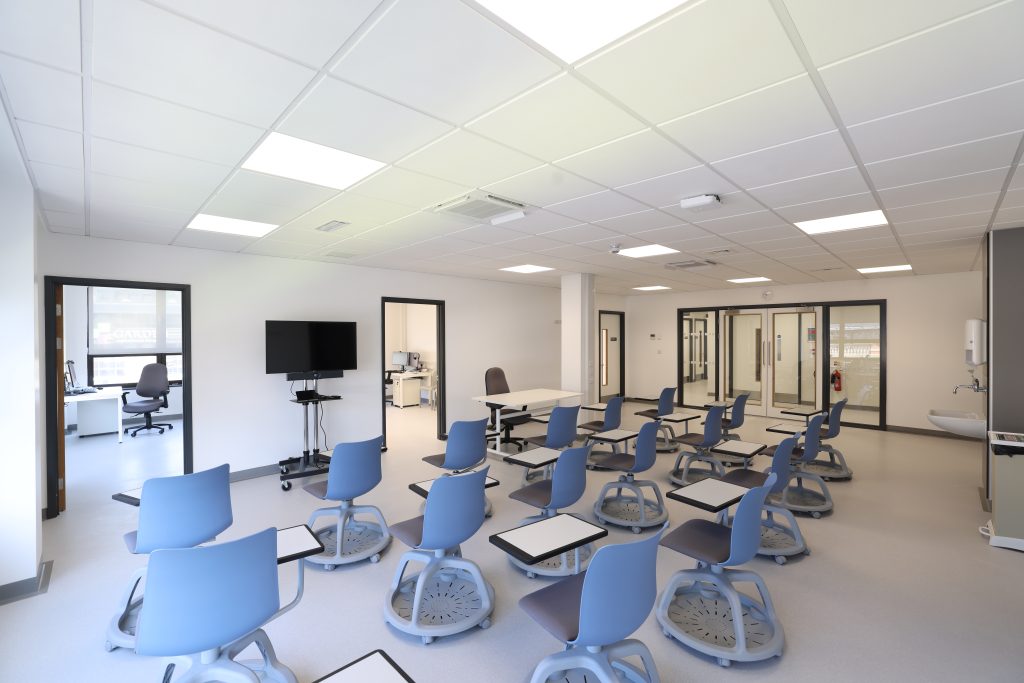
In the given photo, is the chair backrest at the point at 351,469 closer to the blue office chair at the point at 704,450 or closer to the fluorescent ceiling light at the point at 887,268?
the blue office chair at the point at 704,450

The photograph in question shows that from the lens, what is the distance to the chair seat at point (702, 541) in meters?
2.57

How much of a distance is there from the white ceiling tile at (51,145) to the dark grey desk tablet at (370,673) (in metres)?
2.73

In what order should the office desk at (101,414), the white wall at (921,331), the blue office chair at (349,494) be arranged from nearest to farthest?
1. the blue office chair at (349,494)
2. the white wall at (921,331)
3. the office desk at (101,414)

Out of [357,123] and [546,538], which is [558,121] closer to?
[357,123]

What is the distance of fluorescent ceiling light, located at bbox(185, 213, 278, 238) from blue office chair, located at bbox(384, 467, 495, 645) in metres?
2.99

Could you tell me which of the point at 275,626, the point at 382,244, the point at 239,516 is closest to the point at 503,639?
the point at 275,626

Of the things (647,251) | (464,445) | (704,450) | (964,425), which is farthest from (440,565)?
(964,425)

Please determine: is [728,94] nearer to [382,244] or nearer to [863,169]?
[863,169]

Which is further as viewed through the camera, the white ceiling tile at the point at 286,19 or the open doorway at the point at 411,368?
the open doorway at the point at 411,368

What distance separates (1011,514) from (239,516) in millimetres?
6404

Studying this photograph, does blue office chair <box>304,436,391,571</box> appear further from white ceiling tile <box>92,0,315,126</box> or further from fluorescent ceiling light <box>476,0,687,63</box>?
fluorescent ceiling light <box>476,0,687,63</box>

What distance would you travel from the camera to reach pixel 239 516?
432cm

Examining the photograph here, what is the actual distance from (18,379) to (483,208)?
128 inches

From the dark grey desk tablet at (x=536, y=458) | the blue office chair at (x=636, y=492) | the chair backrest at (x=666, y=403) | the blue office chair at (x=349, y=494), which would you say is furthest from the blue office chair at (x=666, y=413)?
the blue office chair at (x=349, y=494)
